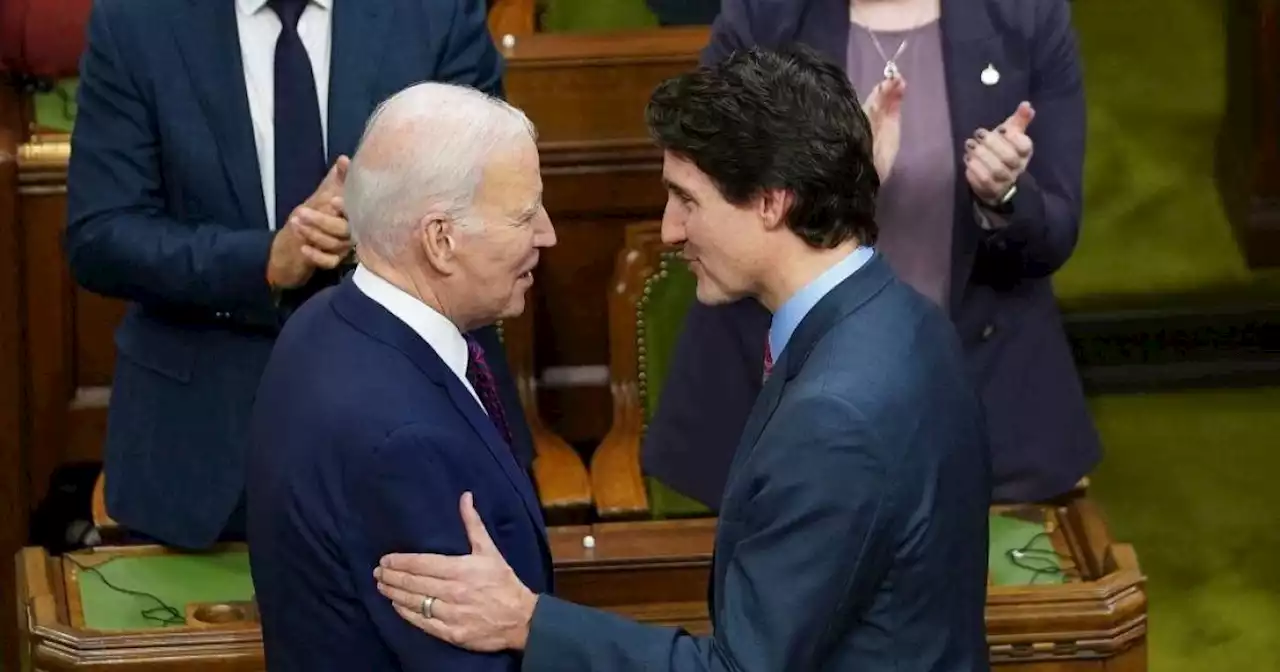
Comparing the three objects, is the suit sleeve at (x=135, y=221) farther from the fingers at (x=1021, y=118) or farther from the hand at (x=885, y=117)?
the fingers at (x=1021, y=118)

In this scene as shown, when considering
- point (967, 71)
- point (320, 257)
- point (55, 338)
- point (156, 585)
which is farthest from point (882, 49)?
point (55, 338)

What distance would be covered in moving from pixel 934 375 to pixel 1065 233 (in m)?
0.91

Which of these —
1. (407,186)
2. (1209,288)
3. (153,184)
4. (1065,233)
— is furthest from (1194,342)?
(407,186)

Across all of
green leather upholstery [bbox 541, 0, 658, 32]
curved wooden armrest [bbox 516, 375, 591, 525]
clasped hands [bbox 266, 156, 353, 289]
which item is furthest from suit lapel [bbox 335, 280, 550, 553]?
green leather upholstery [bbox 541, 0, 658, 32]

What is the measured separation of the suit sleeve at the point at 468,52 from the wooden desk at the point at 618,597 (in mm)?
746

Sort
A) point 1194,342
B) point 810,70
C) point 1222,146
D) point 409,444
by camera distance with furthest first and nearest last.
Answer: point 1222,146 < point 1194,342 < point 810,70 < point 409,444

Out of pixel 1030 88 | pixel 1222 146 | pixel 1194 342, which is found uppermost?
pixel 1030 88

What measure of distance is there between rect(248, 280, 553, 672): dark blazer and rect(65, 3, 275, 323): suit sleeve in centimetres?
68

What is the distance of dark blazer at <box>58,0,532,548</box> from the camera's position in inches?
107

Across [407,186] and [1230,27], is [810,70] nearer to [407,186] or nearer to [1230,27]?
[407,186]

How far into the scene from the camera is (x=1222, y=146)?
18.1ft

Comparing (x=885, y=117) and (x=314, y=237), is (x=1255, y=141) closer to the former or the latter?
(x=885, y=117)

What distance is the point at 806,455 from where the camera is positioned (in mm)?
1875

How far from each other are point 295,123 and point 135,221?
26cm
